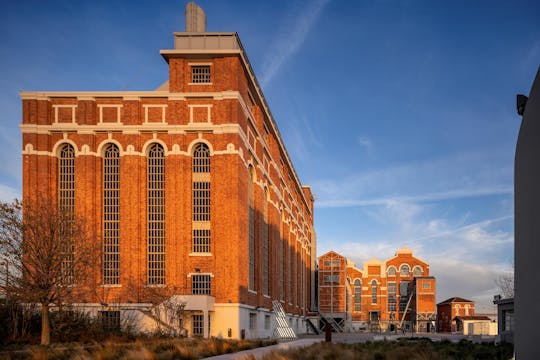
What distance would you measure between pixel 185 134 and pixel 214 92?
4028 millimetres

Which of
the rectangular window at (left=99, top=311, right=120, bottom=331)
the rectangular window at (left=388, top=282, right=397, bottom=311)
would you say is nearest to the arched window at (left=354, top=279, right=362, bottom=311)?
the rectangular window at (left=388, top=282, right=397, bottom=311)

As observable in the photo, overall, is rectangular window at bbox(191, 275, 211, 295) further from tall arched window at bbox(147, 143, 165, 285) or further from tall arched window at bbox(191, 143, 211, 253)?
tall arched window at bbox(147, 143, 165, 285)

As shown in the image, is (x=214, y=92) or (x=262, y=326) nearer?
(x=214, y=92)

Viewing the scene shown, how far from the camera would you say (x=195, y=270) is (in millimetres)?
40938

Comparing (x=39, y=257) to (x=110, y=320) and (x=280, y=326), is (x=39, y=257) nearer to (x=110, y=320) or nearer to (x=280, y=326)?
(x=110, y=320)

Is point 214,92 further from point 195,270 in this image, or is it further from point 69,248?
point 69,248

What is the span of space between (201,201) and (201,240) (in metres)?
3.05

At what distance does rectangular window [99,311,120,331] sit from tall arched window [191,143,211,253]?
7429 millimetres

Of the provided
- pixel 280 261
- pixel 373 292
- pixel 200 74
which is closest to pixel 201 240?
pixel 200 74

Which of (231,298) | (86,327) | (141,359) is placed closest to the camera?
(141,359)

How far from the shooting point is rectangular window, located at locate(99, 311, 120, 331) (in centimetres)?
3612

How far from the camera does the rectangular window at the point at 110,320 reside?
119 feet

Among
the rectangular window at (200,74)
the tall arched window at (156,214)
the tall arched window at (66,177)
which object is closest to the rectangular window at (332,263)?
the tall arched window at (156,214)

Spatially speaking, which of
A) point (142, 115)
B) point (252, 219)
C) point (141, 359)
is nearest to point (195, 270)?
point (252, 219)
